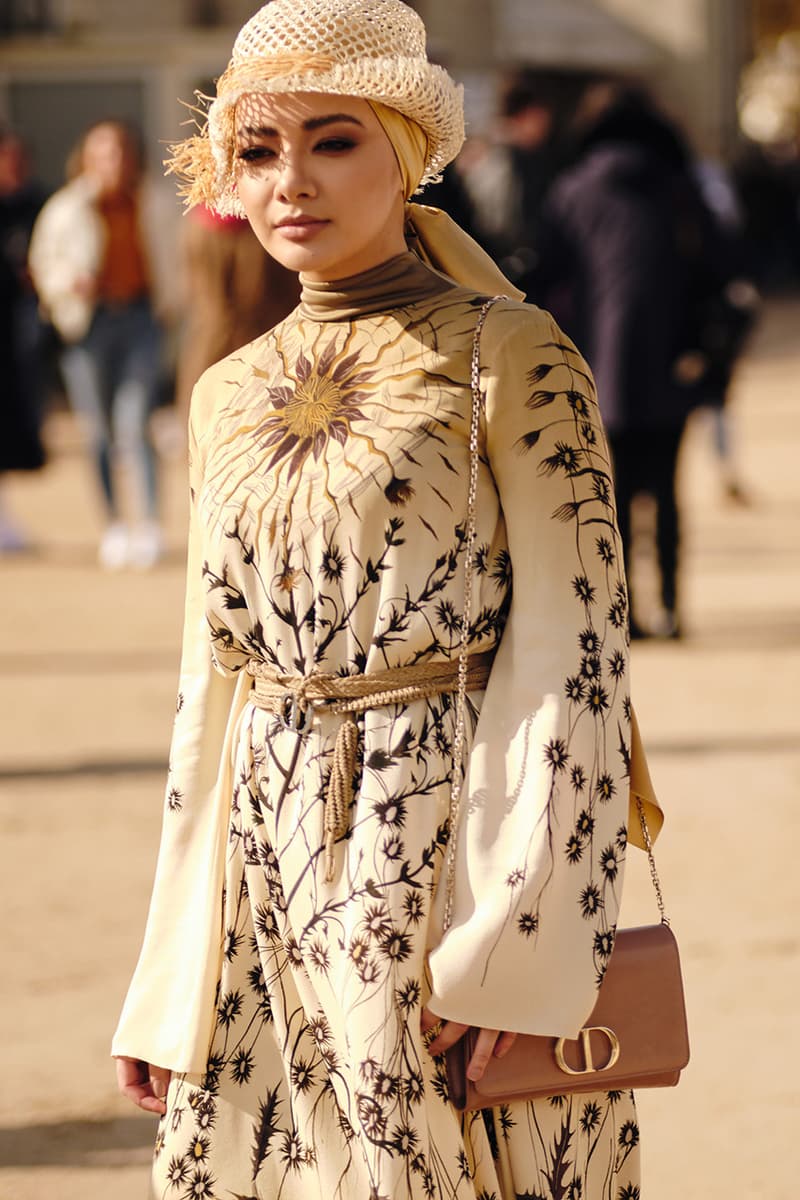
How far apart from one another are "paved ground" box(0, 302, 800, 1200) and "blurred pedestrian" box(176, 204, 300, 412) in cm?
142

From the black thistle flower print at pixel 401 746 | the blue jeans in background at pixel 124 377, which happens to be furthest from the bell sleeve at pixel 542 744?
the blue jeans in background at pixel 124 377

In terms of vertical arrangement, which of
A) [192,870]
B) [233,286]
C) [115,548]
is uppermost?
[115,548]

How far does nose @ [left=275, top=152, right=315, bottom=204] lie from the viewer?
2.36 m

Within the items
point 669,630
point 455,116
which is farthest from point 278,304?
point 455,116

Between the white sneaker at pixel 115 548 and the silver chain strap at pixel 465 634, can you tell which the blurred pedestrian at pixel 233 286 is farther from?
the silver chain strap at pixel 465 634

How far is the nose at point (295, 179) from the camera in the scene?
2355mm

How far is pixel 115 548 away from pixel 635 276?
3.74 meters

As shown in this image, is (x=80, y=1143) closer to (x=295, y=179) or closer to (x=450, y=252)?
(x=450, y=252)

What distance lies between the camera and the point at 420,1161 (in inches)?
91.0

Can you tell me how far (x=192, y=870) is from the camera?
101 inches

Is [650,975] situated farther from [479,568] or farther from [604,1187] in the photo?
[479,568]

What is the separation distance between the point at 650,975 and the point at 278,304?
459cm

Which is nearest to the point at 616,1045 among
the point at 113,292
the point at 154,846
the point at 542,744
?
the point at 542,744

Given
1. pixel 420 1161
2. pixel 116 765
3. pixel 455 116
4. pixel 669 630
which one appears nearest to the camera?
pixel 420 1161
